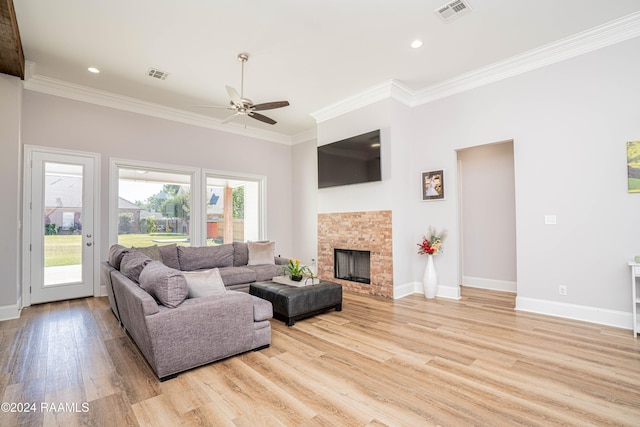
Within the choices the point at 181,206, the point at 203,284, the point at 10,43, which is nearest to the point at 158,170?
the point at 181,206

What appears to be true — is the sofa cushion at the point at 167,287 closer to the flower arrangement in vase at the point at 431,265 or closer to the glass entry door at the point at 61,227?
the glass entry door at the point at 61,227

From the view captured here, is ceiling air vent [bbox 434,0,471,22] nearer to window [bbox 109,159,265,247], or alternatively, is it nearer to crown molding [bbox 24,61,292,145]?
crown molding [bbox 24,61,292,145]

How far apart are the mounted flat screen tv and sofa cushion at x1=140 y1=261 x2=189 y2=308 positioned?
3.45 metres

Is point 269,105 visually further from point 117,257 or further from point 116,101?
point 116,101

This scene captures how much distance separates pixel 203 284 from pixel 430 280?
137 inches

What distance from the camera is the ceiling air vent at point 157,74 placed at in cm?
436

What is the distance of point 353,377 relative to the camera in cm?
238

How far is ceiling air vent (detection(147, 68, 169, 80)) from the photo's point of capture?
14.3 feet

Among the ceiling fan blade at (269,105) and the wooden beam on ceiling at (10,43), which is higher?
the wooden beam on ceiling at (10,43)

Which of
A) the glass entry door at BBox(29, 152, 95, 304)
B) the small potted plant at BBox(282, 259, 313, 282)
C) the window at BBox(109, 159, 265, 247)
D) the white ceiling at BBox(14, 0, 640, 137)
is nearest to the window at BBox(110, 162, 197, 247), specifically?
the window at BBox(109, 159, 265, 247)

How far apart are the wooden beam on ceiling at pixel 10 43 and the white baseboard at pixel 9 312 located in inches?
118

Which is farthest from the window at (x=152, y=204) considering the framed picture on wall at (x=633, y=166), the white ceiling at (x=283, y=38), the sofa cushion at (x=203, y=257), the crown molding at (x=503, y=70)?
the framed picture on wall at (x=633, y=166)

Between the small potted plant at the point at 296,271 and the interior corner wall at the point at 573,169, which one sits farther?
the small potted plant at the point at 296,271

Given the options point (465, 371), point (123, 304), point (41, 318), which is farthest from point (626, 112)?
point (41, 318)
